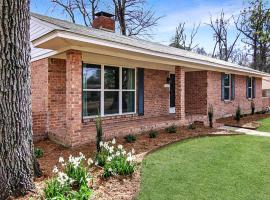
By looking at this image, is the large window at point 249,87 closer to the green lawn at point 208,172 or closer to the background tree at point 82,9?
the green lawn at point 208,172

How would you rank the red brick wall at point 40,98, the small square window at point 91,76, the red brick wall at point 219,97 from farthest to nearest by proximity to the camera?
the red brick wall at point 219,97 → the small square window at point 91,76 → the red brick wall at point 40,98

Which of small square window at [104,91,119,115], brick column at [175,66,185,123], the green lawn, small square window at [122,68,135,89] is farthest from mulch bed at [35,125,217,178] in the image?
small square window at [122,68,135,89]

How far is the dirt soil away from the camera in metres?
3.93

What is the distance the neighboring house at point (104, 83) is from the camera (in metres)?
6.55

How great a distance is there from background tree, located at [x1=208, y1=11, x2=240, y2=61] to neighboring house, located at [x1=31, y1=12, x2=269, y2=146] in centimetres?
2593

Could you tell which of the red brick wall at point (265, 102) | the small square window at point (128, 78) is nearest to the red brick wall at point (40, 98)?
the small square window at point (128, 78)

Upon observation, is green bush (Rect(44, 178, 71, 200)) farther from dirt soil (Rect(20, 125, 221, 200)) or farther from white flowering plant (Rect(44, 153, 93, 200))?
dirt soil (Rect(20, 125, 221, 200))

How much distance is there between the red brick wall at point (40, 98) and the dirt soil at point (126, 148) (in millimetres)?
448

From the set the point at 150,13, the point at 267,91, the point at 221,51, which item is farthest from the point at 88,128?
the point at 221,51

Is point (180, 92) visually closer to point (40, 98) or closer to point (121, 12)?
point (40, 98)

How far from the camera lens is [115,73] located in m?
9.45

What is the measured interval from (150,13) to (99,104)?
→ 61.1 feet

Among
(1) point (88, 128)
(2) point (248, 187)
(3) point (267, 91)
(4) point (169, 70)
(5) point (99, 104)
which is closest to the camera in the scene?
(2) point (248, 187)

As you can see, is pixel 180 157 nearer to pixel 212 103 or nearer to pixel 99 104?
pixel 99 104
